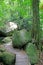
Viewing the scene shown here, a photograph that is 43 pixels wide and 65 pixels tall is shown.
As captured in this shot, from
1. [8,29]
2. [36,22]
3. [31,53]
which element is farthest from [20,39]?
[8,29]

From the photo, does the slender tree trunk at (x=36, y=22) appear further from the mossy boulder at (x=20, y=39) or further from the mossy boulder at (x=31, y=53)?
the mossy boulder at (x=31, y=53)

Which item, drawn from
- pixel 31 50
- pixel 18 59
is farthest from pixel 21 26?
pixel 18 59

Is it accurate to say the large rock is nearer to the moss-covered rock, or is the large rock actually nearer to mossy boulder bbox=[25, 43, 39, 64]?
→ mossy boulder bbox=[25, 43, 39, 64]

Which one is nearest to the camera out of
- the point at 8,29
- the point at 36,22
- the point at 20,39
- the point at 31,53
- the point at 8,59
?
the point at 8,59

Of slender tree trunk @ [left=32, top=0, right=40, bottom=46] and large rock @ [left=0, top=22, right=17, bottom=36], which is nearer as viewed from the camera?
slender tree trunk @ [left=32, top=0, right=40, bottom=46]

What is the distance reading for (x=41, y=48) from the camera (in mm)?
14055

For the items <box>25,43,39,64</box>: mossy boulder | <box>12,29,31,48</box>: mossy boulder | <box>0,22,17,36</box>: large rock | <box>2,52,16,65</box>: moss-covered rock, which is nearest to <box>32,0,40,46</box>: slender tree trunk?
<box>12,29,31,48</box>: mossy boulder

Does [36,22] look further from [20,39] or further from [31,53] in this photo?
→ [31,53]

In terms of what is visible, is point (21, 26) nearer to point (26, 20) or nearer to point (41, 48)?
point (26, 20)

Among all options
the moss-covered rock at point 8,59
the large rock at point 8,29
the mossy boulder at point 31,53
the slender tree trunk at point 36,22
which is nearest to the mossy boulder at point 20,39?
the slender tree trunk at point 36,22

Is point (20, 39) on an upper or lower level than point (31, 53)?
upper

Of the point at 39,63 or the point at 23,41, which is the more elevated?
the point at 23,41

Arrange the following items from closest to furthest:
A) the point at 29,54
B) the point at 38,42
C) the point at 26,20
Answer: the point at 29,54 → the point at 38,42 → the point at 26,20

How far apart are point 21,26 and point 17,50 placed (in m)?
8.67
